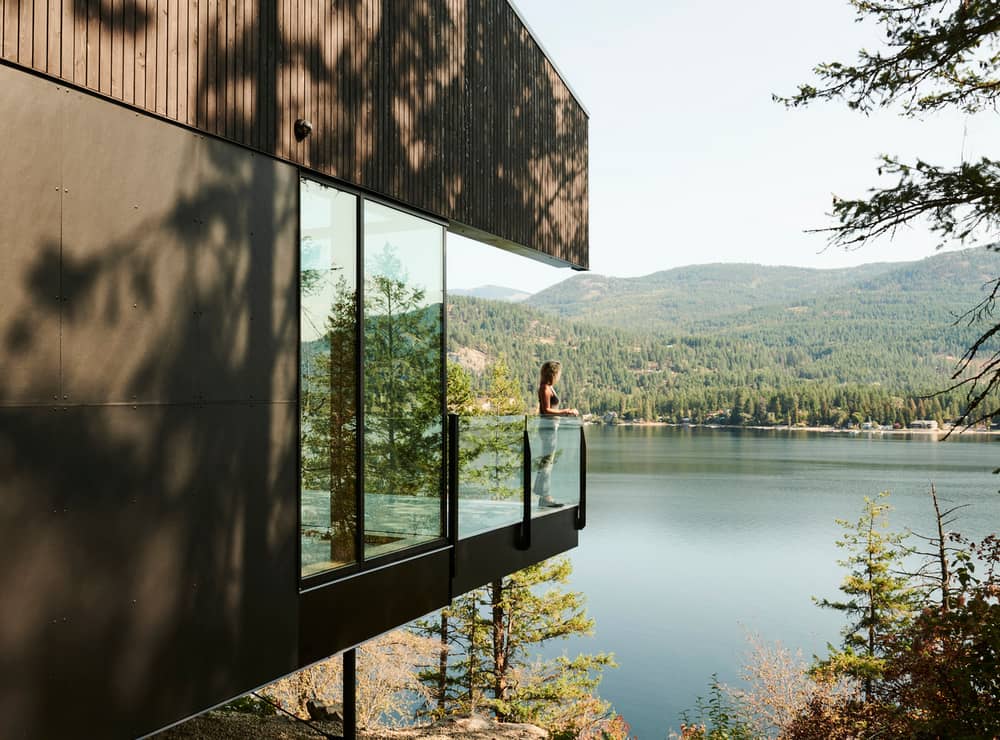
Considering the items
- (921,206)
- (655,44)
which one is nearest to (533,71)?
(921,206)

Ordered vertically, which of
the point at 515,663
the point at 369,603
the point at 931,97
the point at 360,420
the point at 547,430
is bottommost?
the point at 515,663

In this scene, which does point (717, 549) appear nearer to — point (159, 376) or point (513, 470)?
point (513, 470)

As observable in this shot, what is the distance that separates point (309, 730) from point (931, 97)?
34.0 ft

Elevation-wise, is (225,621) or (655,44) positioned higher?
(655,44)

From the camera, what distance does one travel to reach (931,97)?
820cm

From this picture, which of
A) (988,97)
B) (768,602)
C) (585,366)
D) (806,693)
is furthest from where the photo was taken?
(585,366)

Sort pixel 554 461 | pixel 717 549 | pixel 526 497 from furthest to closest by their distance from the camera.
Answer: pixel 717 549, pixel 554 461, pixel 526 497

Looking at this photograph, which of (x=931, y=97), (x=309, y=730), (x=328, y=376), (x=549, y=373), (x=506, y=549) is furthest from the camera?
(x=309, y=730)

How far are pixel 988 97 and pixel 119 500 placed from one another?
336 inches

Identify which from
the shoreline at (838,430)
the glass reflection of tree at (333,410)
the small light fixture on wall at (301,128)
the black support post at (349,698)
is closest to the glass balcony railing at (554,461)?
the black support post at (349,698)

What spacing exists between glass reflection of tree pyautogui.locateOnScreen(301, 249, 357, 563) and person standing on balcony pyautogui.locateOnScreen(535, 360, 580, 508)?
2571mm

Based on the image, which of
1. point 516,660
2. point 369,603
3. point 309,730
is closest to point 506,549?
point 369,603

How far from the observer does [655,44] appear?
55.0 metres

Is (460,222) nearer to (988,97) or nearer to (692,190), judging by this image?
(988,97)
